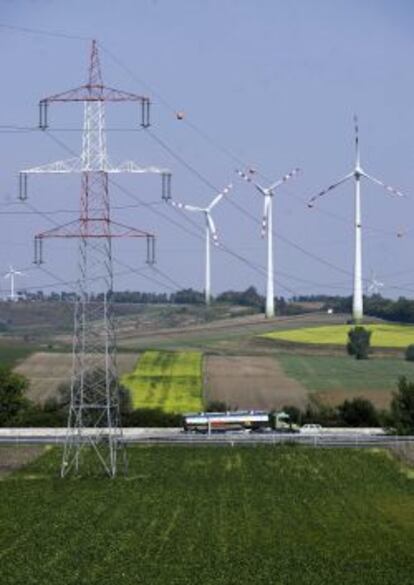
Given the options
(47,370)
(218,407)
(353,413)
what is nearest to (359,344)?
(47,370)

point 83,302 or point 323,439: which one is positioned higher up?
point 83,302

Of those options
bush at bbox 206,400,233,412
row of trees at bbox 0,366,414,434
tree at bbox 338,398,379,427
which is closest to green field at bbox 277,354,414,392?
row of trees at bbox 0,366,414,434

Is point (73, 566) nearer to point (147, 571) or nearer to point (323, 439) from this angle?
point (147, 571)

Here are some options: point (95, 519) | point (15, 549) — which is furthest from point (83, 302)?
point (15, 549)

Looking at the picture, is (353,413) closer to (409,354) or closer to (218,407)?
(218,407)

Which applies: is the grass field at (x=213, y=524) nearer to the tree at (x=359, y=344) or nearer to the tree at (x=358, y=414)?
the tree at (x=358, y=414)

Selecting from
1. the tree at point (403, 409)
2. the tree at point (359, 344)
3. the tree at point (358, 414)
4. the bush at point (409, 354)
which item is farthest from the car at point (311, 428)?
the tree at point (359, 344)

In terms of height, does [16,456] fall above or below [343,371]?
below
